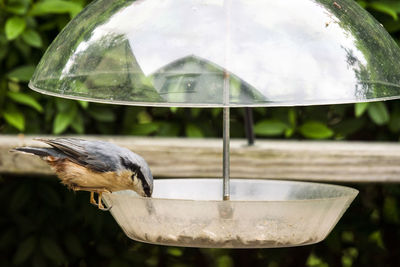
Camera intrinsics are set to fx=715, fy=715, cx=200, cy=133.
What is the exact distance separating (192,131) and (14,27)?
751 mm

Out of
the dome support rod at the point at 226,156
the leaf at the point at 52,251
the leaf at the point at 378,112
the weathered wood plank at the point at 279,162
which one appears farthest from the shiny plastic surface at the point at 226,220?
the leaf at the point at 52,251

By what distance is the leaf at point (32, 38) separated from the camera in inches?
100

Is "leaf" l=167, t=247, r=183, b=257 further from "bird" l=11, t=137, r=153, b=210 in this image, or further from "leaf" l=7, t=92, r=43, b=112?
"bird" l=11, t=137, r=153, b=210

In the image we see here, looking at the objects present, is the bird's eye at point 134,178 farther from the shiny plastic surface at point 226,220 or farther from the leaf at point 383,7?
the leaf at point 383,7

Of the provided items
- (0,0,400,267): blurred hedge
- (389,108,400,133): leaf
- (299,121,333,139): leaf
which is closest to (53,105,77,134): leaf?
(0,0,400,267): blurred hedge

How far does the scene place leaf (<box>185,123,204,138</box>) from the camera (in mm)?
2713

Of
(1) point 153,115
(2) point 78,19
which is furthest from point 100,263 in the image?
(2) point 78,19

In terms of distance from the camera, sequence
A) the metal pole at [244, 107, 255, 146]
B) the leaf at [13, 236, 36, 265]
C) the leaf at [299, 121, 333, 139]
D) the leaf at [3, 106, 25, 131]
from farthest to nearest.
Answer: the leaf at [13, 236, 36, 265] < the leaf at [299, 121, 333, 139] < the leaf at [3, 106, 25, 131] < the metal pole at [244, 107, 255, 146]

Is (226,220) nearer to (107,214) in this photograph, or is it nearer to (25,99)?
(25,99)

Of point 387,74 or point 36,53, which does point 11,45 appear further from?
point 387,74

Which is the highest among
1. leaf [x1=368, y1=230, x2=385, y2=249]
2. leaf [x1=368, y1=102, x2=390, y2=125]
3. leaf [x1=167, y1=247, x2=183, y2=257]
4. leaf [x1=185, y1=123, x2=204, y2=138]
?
leaf [x1=368, y1=102, x2=390, y2=125]

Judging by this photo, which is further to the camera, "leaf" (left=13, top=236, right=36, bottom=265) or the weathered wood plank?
"leaf" (left=13, top=236, right=36, bottom=265)

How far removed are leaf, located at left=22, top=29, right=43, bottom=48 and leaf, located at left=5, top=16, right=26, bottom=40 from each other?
0.03 metres

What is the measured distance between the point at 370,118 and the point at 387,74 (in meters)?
1.62
